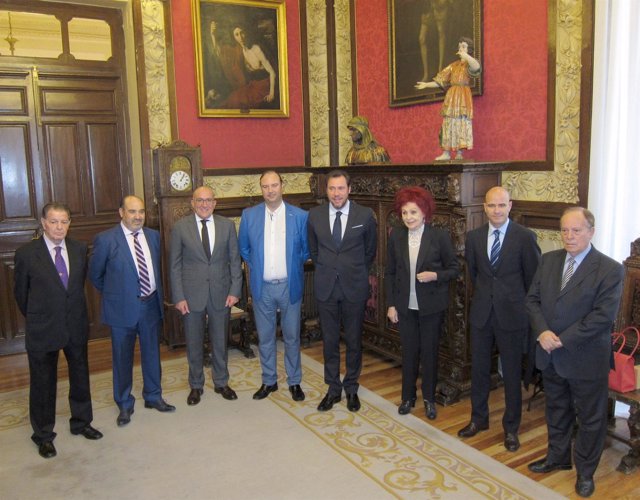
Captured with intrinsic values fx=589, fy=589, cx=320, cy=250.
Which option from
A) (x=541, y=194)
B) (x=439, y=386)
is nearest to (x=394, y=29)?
(x=541, y=194)

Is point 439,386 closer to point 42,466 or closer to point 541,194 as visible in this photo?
point 541,194

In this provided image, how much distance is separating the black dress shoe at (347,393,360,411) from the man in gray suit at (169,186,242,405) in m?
1.06

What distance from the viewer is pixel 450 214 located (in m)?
4.36

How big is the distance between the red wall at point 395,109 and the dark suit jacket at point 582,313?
1.60m

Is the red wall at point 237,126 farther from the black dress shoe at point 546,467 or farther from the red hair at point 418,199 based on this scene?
the black dress shoe at point 546,467

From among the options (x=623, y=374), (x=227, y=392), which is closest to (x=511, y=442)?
(x=623, y=374)

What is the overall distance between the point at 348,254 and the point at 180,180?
2320 millimetres

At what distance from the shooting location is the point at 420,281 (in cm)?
391

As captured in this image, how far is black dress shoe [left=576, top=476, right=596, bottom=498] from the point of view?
3078mm

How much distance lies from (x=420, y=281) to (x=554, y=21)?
2107 millimetres

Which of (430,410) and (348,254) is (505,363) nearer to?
(430,410)

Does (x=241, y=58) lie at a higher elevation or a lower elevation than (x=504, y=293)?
higher

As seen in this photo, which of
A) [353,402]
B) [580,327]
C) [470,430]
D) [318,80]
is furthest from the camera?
[318,80]

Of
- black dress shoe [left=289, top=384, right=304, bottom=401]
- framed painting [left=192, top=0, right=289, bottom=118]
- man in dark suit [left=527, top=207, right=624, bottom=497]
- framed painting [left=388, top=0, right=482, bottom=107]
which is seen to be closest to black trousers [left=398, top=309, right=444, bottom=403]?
black dress shoe [left=289, top=384, right=304, bottom=401]
